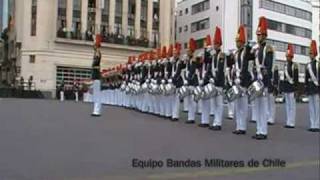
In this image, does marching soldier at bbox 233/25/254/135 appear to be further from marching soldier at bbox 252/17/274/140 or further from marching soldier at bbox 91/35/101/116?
marching soldier at bbox 91/35/101/116

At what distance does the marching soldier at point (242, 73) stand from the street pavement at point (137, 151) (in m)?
0.32

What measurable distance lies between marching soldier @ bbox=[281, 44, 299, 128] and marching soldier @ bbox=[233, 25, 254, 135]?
8.21 ft

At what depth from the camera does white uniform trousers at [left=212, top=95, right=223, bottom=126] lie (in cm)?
1287

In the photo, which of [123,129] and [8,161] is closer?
[8,161]

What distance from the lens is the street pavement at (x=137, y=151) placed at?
710 cm

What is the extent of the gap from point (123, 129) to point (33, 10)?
4265cm

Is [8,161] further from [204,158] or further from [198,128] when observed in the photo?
[198,128]

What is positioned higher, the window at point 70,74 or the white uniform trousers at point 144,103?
the window at point 70,74

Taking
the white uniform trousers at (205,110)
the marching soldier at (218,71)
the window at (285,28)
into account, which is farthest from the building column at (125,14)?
the window at (285,28)

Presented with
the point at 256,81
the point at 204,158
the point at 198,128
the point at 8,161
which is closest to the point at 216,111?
the point at 198,128

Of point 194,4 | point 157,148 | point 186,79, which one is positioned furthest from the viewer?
point 194,4

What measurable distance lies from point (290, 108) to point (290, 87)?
1.69ft

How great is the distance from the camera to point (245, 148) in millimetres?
9406

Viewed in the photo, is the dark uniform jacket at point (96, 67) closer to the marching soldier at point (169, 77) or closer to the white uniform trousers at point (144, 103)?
the marching soldier at point (169, 77)
